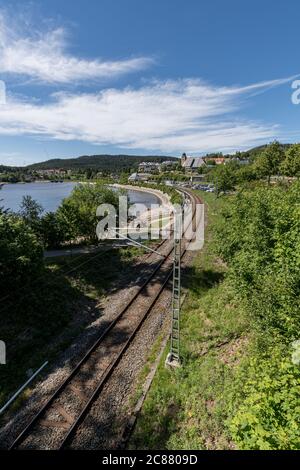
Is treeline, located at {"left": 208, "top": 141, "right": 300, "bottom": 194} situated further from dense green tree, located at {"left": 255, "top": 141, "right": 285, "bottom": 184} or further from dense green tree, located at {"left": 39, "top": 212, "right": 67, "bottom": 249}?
dense green tree, located at {"left": 39, "top": 212, "right": 67, "bottom": 249}

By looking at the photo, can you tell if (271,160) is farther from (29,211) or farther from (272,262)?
(272,262)

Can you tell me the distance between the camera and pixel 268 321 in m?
8.37

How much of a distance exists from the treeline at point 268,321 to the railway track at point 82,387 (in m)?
5.42

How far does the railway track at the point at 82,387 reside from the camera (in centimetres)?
872

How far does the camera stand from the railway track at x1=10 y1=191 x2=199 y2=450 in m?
8.72

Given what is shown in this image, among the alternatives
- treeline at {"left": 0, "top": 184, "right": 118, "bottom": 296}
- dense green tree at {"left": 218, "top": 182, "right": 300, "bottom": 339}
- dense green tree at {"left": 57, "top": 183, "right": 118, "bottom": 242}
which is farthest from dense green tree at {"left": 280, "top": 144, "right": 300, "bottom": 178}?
dense green tree at {"left": 218, "top": 182, "right": 300, "bottom": 339}

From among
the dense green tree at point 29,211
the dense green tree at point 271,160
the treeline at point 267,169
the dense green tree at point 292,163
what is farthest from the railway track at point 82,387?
the dense green tree at point 271,160

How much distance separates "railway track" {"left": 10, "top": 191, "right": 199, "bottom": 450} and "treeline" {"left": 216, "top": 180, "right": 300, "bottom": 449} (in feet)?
17.8

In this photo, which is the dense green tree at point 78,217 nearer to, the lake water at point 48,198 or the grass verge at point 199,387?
the grass verge at point 199,387

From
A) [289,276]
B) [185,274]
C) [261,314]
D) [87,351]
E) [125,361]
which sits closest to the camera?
[289,276]

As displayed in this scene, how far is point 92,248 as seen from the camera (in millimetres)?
28750

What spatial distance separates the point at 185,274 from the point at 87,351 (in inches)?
403

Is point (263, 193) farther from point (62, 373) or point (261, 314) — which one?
point (62, 373)

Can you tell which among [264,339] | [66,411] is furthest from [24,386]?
[264,339]
